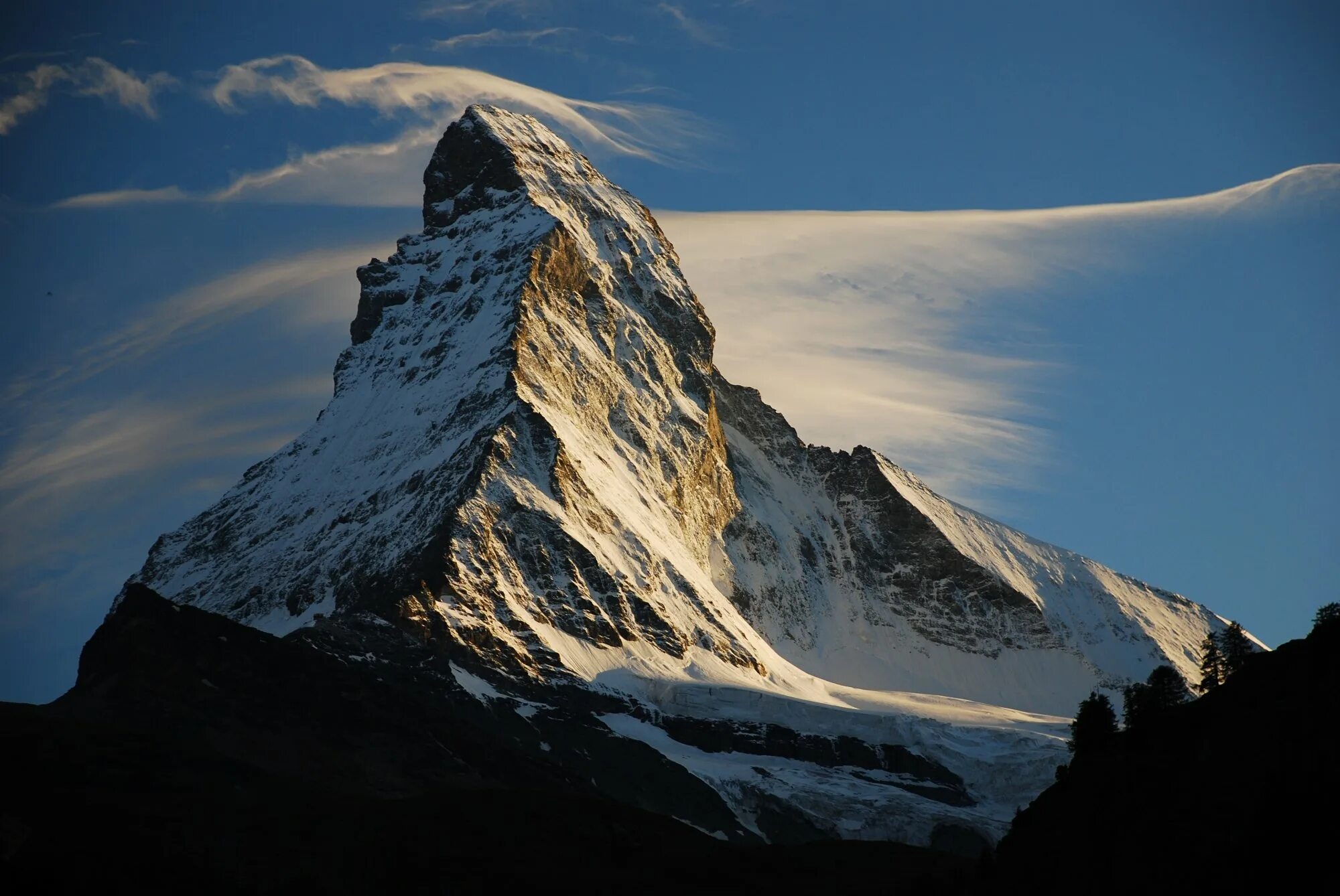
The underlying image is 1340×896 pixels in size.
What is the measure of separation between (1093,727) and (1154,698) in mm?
6799

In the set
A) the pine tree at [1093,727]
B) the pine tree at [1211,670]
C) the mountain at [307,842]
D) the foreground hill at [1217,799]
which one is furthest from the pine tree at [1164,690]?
the mountain at [307,842]

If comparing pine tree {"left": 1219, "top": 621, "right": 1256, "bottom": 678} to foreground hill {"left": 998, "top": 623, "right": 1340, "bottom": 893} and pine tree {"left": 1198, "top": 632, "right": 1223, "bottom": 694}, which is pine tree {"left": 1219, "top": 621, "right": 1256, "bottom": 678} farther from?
foreground hill {"left": 998, "top": 623, "right": 1340, "bottom": 893}

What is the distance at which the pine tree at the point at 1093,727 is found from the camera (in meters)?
160

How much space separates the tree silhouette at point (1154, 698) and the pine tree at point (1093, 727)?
1852mm

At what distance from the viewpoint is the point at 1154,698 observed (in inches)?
6403

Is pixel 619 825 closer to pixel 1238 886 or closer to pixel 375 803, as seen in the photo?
pixel 375 803

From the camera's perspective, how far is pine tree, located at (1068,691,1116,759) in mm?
160375

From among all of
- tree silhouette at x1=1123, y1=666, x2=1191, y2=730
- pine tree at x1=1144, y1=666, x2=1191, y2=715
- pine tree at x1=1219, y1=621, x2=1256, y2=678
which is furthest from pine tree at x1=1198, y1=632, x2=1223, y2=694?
tree silhouette at x1=1123, y1=666, x2=1191, y2=730

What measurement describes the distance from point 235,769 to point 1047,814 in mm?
85321

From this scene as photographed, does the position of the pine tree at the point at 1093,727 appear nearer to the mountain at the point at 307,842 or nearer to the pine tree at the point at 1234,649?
the pine tree at the point at 1234,649

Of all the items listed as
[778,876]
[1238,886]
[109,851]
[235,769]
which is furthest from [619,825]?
[1238,886]

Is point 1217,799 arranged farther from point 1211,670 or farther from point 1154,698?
point 1211,670

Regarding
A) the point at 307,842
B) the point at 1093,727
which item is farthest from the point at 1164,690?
the point at 307,842

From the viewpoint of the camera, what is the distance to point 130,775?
185m
